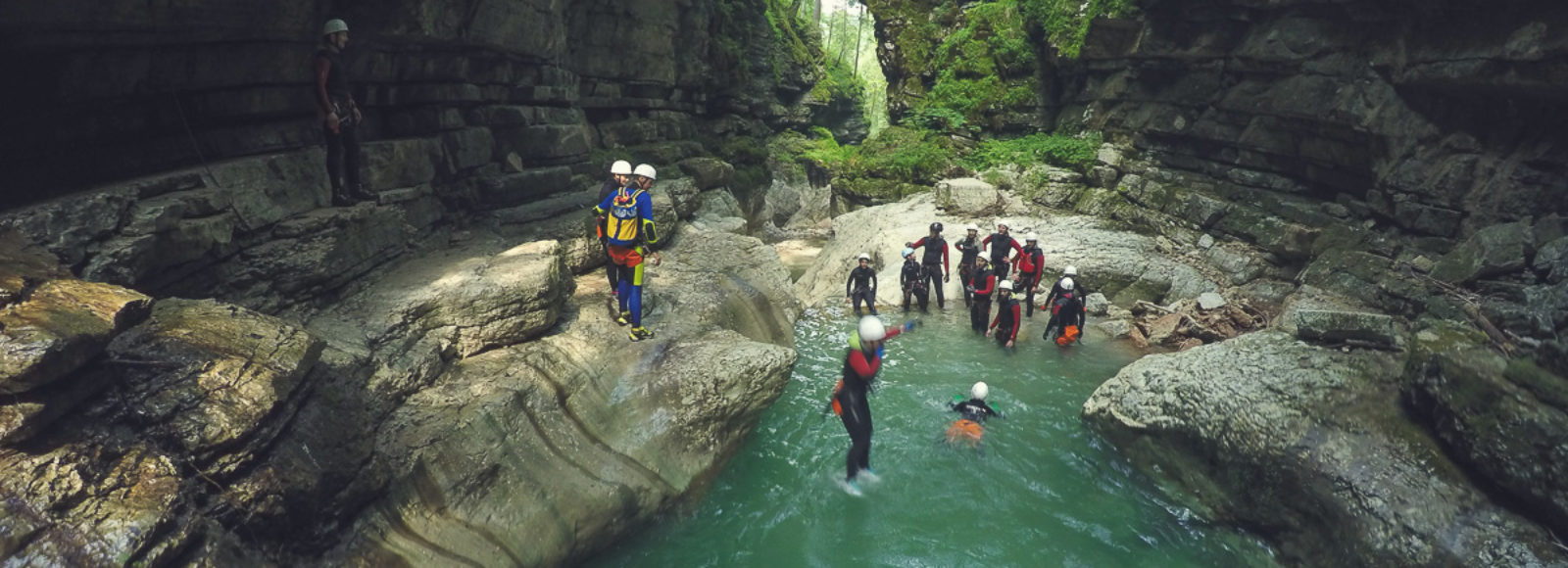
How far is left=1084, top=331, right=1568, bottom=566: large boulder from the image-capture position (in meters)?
5.34

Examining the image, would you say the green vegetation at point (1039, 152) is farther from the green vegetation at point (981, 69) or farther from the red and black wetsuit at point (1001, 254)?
the red and black wetsuit at point (1001, 254)

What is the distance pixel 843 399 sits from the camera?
6.97 m

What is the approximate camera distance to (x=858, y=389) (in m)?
6.89

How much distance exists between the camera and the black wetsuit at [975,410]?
862 cm

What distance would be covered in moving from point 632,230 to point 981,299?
7967 millimetres

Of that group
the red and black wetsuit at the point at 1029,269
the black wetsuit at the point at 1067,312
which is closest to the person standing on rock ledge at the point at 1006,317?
the black wetsuit at the point at 1067,312

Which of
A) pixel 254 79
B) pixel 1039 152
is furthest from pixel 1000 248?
pixel 254 79

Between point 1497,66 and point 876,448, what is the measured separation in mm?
12882

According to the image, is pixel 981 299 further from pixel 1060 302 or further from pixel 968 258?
pixel 968 258

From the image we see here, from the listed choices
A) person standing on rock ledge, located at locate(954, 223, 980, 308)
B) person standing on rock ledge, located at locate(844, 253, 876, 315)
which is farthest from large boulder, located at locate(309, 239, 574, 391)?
person standing on rock ledge, located at locate(954, 223, 980, 308)

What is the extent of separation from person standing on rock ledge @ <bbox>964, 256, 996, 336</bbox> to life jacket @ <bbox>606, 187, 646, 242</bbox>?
25.4ft

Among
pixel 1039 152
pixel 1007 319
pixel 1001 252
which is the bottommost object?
pixel 1007 319

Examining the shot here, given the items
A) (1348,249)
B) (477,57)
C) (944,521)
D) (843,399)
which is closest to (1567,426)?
(944,521)

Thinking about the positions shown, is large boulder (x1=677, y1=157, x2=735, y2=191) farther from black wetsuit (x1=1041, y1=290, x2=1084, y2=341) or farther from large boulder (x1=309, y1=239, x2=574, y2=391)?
large boulder (x1=309, y1=239, x2=574, y2=391)
